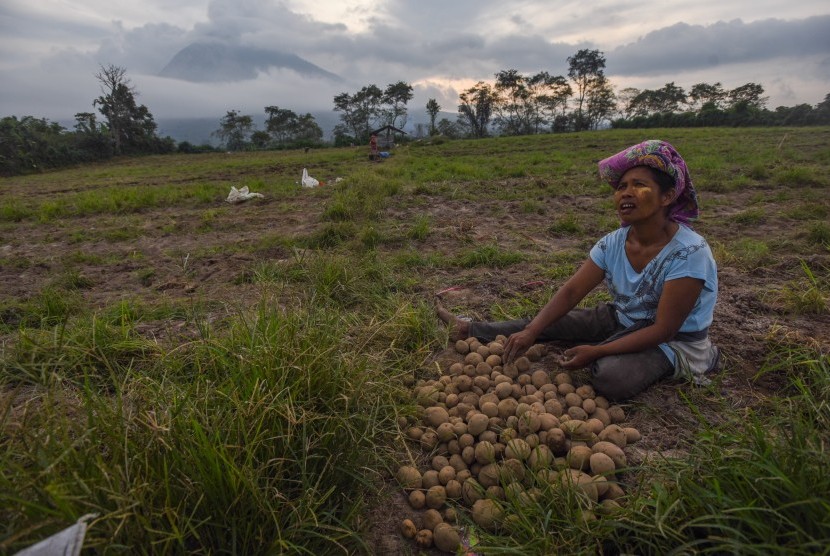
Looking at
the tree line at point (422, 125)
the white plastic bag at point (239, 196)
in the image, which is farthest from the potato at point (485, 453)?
the tree line at point (422, 125)

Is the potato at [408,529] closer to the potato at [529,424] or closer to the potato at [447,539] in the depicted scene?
the potato at [447,539]

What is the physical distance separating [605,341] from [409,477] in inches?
51.7

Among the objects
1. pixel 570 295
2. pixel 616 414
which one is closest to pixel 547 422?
pixel 616 414

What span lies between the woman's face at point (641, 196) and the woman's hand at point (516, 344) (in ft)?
2.58

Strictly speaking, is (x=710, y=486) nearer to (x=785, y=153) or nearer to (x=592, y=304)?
(x=592, y=304)

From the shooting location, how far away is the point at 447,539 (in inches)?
60.9

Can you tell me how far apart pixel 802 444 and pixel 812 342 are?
153 centimetres

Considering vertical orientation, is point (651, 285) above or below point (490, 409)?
above

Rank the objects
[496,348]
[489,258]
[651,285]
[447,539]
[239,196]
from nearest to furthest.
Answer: [447,539] → [651,285] → [496,348] → [489,258] → [239,196]

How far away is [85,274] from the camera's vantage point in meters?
4.63

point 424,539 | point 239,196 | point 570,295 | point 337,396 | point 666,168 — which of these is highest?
point 666,168

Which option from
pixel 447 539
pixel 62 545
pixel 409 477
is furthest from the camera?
pixel 409 477

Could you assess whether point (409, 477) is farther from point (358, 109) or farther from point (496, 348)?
point (358, 109)

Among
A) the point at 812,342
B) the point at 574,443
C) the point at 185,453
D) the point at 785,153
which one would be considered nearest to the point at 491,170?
the point at 785,153
